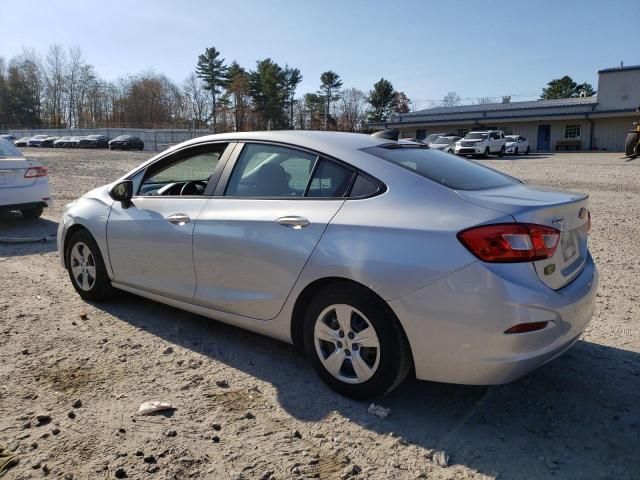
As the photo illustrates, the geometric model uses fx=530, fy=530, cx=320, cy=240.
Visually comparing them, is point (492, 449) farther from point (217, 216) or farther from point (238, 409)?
point (217, 216)

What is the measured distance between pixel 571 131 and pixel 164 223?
50130 millimetres

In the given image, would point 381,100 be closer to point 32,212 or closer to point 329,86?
point 329,86

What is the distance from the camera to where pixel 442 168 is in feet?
11.5

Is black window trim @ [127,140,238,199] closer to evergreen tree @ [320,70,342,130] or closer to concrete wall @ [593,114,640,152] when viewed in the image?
concrete wall @ [593,114,640,152]

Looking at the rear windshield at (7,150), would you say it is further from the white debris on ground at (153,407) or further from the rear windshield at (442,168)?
the rear windshield at (442,168)

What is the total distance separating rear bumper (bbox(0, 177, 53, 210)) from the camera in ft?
28.2

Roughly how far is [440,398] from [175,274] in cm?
217

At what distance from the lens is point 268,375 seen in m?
3.65

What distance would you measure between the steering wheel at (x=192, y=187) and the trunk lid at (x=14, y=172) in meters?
5.43

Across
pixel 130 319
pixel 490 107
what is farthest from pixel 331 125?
pixel 130 319

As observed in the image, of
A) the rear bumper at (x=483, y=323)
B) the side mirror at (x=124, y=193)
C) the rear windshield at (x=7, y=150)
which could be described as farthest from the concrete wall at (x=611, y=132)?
the rear bumper at (x=483, y=323)

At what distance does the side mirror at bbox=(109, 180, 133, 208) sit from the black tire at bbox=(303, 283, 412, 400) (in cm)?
A: 223

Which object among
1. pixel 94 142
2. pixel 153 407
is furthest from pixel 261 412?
pixel 94 142

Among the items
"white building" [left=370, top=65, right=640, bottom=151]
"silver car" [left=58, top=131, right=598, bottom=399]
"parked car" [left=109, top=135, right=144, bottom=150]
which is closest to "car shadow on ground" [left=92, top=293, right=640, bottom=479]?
"silver car" [left=58, top=131, right=598, bottom=399]
